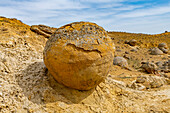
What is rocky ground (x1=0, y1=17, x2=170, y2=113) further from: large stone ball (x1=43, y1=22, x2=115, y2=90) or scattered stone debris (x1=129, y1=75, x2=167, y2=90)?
large stone ball (x1=43, y1=22, x2=115, y2=90)

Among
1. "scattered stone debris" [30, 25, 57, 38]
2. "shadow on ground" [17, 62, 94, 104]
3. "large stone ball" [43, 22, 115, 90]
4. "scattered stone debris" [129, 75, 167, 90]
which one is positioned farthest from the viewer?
"scattered stone debris" [30, 25, 57, 38]

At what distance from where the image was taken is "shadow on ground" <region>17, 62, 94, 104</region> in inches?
161

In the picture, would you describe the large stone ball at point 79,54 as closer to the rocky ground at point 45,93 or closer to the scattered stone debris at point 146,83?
the rocky ground at point 45,93

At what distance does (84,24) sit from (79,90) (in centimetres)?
184

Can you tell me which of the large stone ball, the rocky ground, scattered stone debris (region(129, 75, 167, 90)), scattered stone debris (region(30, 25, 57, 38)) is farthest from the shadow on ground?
scattered stone debris (region(30, 25, 57, 38))

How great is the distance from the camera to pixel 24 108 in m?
3.78

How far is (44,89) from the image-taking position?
4227mm

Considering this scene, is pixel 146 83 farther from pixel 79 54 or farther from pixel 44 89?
pixel 44 89

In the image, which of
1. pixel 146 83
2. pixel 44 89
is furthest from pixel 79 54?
pixel 146 83

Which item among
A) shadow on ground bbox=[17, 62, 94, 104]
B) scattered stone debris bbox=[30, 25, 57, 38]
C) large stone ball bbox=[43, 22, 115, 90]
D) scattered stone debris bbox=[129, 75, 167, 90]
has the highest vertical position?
scattered stone debris bbox=[30, 25, 57, 38]

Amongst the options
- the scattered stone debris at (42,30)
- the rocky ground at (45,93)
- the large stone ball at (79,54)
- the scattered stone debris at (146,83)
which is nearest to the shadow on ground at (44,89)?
the rocky ground at (45,93)

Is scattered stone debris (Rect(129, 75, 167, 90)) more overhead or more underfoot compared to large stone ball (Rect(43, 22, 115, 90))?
more underfoot

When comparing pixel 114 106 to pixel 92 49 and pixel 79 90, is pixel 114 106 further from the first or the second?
pixel 92 49

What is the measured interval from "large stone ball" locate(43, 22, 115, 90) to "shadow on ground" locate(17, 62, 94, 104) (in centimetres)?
25
